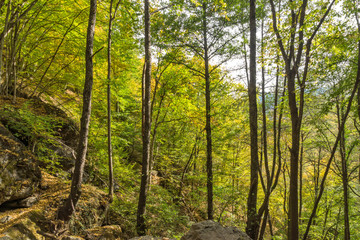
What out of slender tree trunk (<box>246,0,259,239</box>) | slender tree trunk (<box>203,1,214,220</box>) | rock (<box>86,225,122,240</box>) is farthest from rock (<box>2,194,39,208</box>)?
slender tree trunk (<box>246,0,259,239</box>)

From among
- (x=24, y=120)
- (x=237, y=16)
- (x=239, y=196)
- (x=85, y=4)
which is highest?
(x=237, y=16)

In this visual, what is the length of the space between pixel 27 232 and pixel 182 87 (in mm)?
7504

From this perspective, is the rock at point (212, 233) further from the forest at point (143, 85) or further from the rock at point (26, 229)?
the rock at point (26, 229)

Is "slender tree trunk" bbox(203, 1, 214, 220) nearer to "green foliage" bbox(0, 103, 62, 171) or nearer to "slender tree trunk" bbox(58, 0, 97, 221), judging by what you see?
"slender tree trunk" bbox(58, 0, 97, 221)

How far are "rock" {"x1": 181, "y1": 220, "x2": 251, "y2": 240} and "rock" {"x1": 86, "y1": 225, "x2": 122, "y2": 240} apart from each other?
6.65ft

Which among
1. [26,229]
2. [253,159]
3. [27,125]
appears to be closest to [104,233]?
[26,229]

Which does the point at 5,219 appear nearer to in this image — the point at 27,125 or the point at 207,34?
the point at 27,125

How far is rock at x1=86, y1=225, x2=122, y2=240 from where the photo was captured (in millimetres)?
4320

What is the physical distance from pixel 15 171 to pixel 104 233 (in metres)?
2.46

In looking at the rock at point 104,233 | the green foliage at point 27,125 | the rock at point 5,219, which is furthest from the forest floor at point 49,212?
the green foliage at point 27,125

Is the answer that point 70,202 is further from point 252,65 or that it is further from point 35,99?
point 252,65

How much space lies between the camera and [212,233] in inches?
154

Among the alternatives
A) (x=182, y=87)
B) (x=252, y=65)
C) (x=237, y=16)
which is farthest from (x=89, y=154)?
Result: (x=237, y=16)

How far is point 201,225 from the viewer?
4195mm
